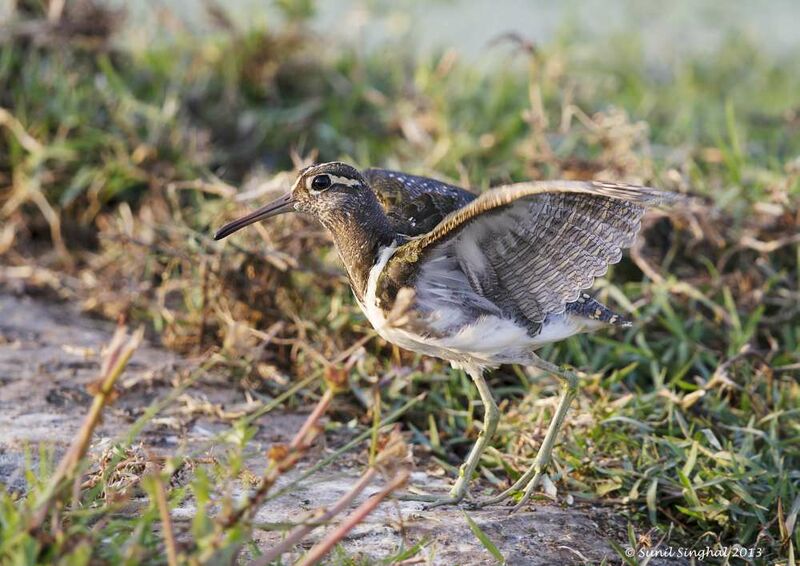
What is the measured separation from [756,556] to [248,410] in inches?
72.1

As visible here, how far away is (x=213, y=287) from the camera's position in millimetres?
4355

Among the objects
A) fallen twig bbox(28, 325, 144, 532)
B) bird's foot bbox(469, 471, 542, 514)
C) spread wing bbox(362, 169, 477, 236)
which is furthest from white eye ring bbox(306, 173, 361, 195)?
fallen twig bbox(28, 325, 144, 532)

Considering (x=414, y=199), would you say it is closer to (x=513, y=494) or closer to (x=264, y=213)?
(x=264, y=213)

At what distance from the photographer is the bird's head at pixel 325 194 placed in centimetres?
352

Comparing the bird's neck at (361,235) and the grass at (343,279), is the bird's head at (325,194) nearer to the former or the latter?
the bird's neck at (361,235)

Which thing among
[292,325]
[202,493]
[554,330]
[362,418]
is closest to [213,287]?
[292,325]

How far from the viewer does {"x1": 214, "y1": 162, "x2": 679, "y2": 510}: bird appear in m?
3.06

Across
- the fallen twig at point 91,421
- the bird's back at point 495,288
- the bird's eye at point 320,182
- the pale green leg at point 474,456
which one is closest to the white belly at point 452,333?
the bird's back at point 495,288

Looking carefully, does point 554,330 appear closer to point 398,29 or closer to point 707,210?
point 707,210

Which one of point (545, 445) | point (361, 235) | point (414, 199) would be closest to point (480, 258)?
point (361, 235)

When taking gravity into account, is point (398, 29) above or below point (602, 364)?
above

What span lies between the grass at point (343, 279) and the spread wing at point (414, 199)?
522mm

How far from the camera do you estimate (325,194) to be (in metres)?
3.55

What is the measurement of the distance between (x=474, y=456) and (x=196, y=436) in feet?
3.25
